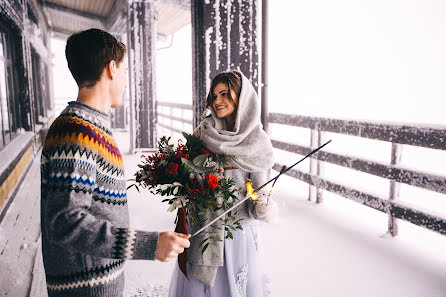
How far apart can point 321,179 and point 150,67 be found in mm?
6035

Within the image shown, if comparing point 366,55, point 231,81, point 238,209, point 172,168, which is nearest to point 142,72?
point 231,81

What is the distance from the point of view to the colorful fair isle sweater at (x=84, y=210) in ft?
3.23

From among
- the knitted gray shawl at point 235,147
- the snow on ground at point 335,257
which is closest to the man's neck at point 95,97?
the knitted gray shawl at point 235,147

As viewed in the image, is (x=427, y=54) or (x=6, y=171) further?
(x=427, y=54)

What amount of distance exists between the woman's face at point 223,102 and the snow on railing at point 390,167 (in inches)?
88.0

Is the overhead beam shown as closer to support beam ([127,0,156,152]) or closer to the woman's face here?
support beam ([127,0,156,152])

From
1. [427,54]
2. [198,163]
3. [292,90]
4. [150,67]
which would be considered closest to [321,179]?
[198,163]

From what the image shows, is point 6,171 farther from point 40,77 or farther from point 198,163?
point 40,77

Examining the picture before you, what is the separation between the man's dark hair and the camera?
115cm

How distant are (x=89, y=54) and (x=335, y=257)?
299 cm

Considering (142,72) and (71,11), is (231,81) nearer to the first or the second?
(142,72)

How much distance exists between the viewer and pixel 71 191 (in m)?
0.98

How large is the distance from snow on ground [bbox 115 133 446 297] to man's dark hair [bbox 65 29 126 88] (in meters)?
1.96

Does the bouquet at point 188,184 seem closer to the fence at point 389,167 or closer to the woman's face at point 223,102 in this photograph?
the woman's face at point 223,102
